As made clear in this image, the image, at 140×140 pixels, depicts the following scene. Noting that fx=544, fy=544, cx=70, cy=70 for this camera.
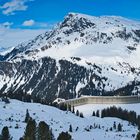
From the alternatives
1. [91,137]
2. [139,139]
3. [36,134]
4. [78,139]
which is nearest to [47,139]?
[36,134]

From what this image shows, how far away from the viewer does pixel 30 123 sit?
447ft

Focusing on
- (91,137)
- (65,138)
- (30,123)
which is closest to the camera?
(65,138)

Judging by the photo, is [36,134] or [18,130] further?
[18,130]

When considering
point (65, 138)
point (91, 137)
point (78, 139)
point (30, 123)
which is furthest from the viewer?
point (91, 137)

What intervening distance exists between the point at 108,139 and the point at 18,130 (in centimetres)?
3285

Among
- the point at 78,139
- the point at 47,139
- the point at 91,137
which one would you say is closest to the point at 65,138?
the point at 47,139

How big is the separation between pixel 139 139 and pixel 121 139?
2631 inches

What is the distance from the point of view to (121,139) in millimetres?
195375

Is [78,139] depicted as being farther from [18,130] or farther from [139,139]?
[139,139]

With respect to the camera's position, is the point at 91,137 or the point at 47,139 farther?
the point at 91,137

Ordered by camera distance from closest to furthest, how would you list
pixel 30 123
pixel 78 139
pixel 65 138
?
pixel 65 138 → pixel 30 123 → pixel 78 139

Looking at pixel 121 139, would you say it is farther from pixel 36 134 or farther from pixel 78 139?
pixel 36 134

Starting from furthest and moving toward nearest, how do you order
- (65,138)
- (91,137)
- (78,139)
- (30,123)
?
(91,137)
(78,139)
(30,123)
(65,138)

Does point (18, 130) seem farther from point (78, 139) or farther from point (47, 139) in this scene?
point (47, 139)
